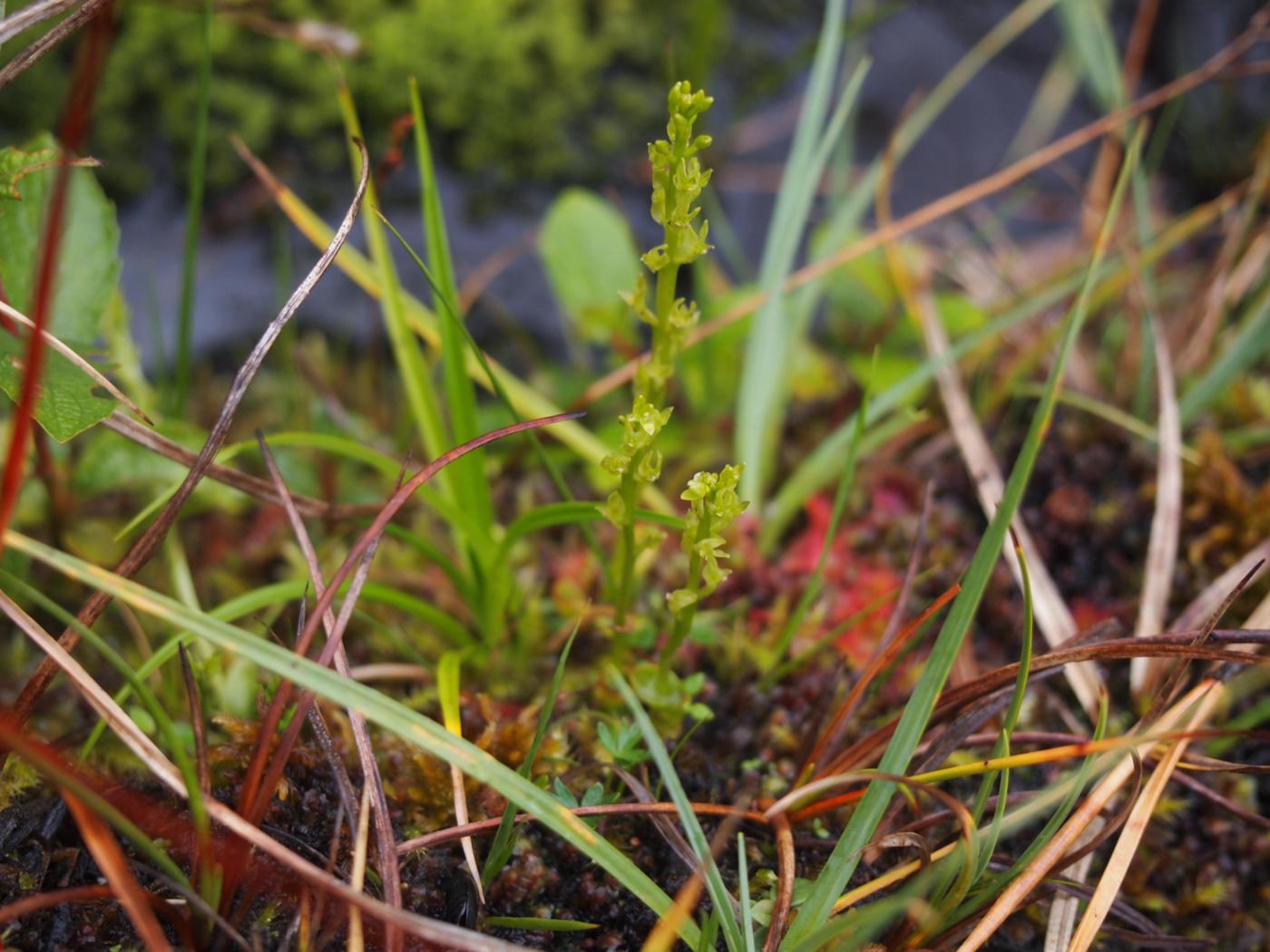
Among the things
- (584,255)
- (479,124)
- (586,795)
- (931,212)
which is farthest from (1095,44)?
(586,795)

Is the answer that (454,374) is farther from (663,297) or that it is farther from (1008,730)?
(1008,730)

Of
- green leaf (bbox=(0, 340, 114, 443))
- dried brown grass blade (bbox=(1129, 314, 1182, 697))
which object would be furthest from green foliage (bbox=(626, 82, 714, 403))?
dried brown grass blade (bbox=(1129, 314, 1182, 697))

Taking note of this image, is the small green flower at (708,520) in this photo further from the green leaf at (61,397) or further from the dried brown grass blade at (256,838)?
the green leaf at (61,397)

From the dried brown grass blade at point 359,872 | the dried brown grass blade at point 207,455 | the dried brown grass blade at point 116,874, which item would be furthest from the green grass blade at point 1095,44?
the dried brown grass blade at point 116,874

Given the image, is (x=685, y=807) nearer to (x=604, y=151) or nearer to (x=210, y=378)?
(x=210, y=378)

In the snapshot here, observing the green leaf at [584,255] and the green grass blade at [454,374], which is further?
the green leaf at [584,255]

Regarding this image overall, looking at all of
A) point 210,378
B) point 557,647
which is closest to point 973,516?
point 557,647
